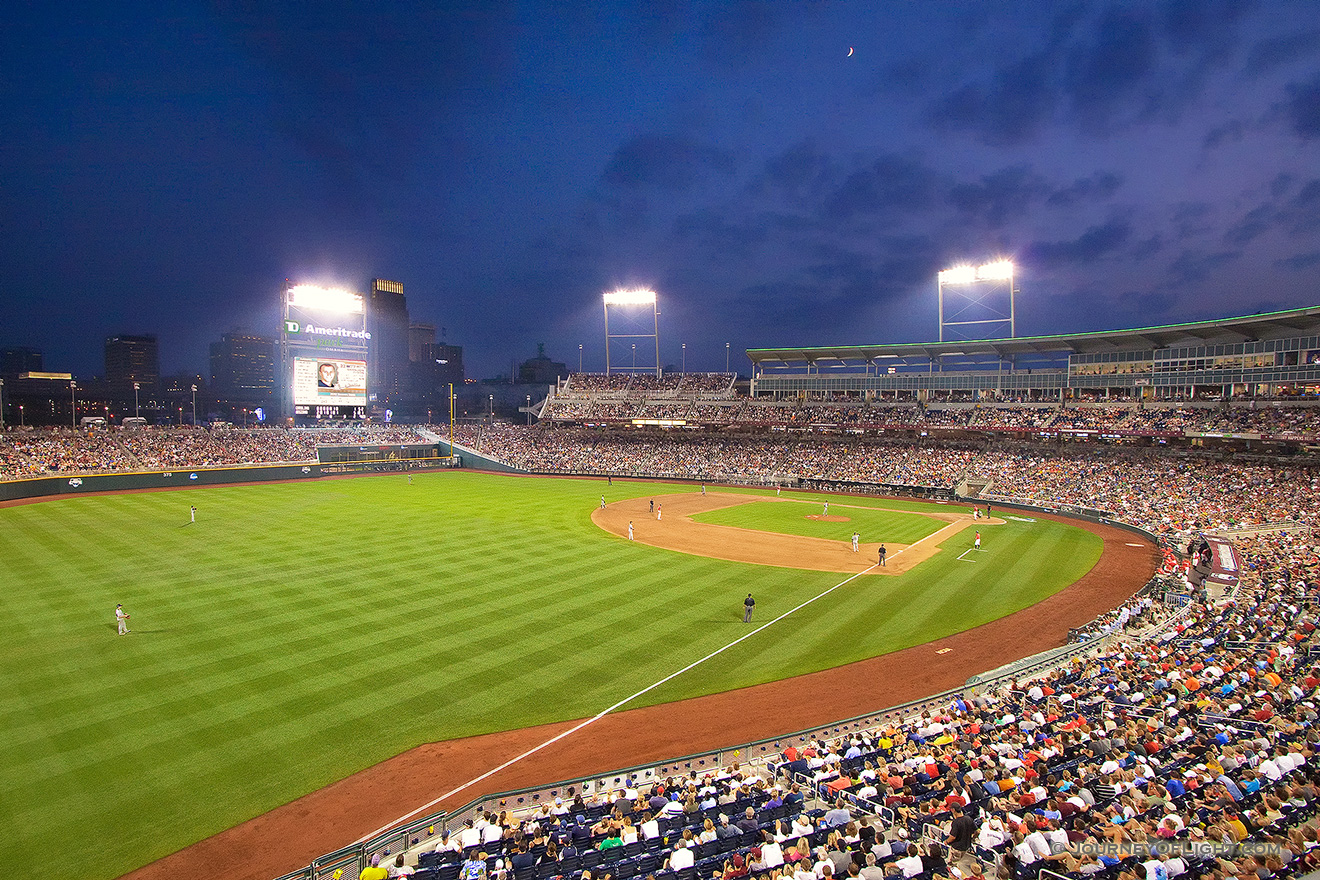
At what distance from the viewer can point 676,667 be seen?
1648 cm

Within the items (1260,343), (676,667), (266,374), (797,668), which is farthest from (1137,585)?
(266,374)

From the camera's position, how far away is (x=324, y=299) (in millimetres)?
60938

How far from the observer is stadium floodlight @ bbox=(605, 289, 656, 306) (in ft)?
256

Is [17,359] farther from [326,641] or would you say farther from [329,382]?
[326,641]

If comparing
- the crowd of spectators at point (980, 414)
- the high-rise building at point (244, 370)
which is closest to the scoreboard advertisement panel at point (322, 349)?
the crowd of spectators at point (980, 414)

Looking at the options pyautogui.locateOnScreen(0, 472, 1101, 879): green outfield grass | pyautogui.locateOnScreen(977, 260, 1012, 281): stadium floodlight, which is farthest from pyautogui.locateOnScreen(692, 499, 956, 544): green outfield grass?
pyautogui.locateOnScreen(977, 260, 1012, 281): stadium floodlight

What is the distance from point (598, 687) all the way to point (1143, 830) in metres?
11.0

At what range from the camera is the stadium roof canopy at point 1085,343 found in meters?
40.5

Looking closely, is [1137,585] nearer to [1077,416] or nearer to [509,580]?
[509,580]

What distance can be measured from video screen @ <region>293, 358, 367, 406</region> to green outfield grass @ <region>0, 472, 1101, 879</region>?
93.9 feet

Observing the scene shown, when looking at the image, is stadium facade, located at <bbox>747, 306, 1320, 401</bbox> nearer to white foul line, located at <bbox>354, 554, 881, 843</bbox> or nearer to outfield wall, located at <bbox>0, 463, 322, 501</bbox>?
white foul line, located at <bbox>354, 554, 881, 843</bbox>

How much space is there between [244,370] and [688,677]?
181 metres

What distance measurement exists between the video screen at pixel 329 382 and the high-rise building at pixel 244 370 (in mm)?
111250

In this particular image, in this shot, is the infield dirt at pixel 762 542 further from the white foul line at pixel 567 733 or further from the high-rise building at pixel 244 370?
Result: the high-rise building at pixel 244 370
